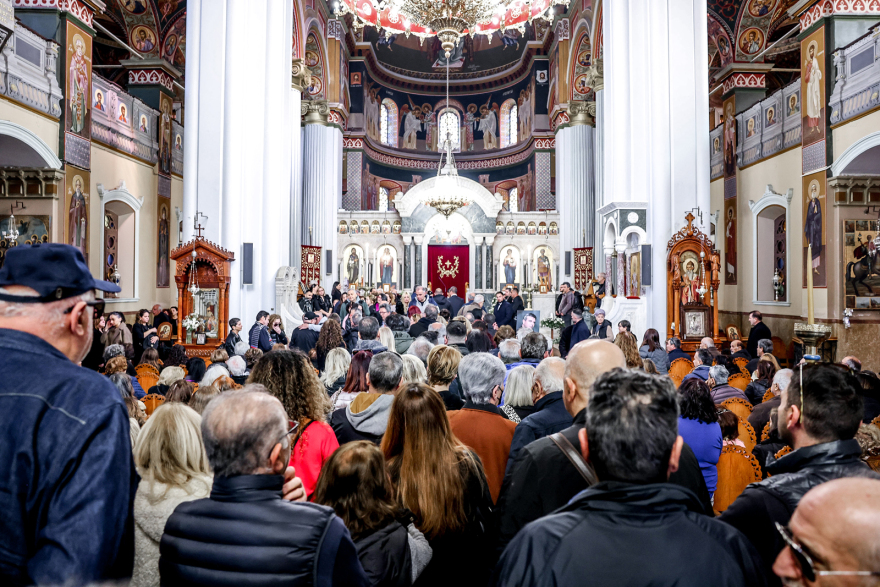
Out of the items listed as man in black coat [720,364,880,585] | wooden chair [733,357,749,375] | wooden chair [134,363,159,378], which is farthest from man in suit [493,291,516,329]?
man in black coat [720,364,880,585]

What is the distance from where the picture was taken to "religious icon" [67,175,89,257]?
12.6m

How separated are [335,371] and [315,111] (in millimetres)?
19550

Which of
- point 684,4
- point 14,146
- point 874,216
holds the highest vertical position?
point 684,4

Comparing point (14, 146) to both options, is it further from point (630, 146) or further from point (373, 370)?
point (630, 146)

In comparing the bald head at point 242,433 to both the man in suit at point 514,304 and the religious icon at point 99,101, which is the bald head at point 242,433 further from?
the religious icon at point 99,101

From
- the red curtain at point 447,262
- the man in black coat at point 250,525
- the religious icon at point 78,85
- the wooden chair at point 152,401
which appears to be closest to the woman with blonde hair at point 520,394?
the man in black coat at point 250,525

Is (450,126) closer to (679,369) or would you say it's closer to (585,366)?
(679,369)

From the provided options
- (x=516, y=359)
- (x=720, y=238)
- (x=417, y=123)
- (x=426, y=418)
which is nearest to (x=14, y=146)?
(x=516, y=359)

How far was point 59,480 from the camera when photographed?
1587 millimetres

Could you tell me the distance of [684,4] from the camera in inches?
524

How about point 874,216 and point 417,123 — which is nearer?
point 874,216

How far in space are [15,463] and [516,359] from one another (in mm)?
4884

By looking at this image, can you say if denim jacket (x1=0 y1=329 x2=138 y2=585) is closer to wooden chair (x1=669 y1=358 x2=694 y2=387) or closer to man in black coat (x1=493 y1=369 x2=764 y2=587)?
man in black coat (x1=493 y1=369 x2=764 y2=587)

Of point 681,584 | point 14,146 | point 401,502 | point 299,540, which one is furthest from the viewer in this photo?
point 14,146
